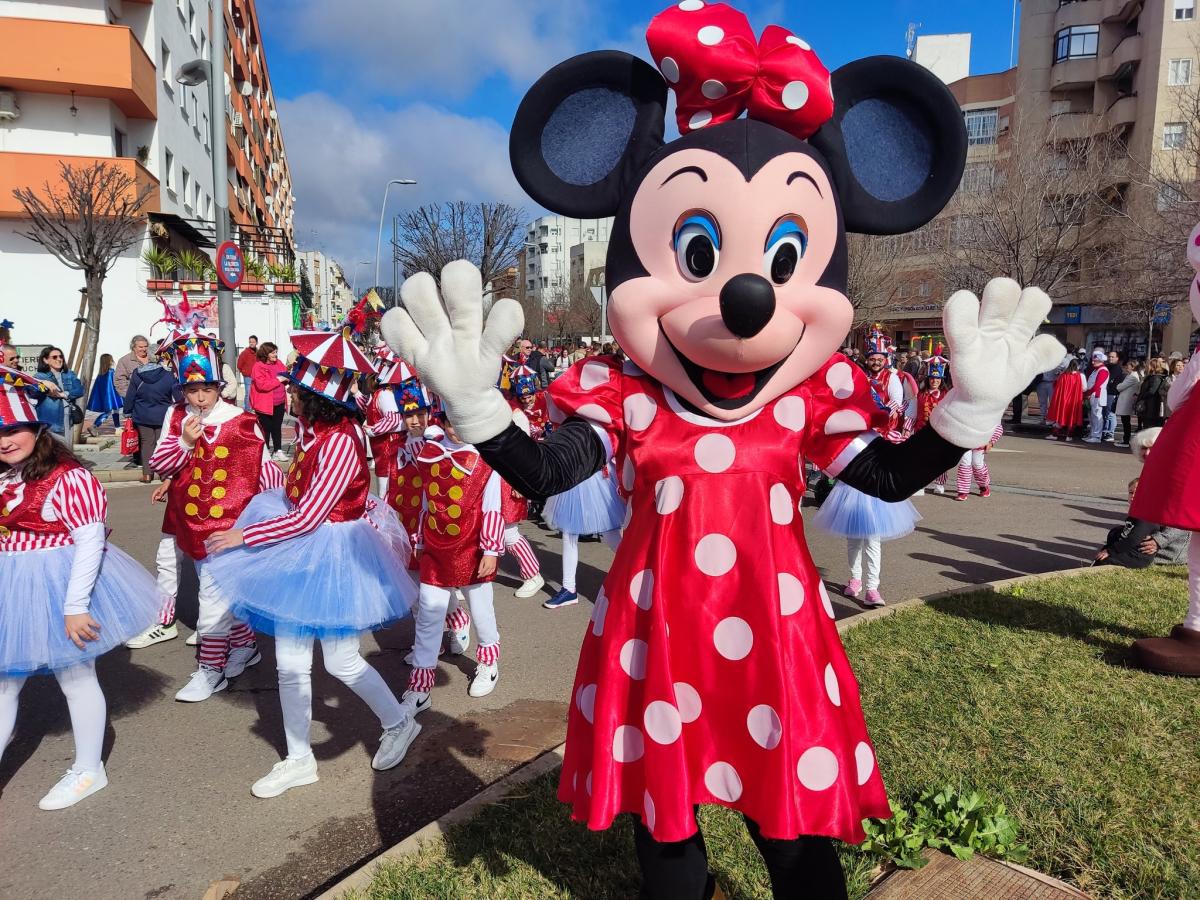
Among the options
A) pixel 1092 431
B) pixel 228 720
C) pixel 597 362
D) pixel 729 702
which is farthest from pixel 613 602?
pixel 1092 431

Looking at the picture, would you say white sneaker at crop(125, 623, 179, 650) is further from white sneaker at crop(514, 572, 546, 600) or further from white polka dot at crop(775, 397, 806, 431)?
white polka dot at crop(775, 397, 806, 431)

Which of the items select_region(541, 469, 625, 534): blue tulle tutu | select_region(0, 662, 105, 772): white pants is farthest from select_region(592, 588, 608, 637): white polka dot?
select_region(541, 469, 625, 534): blue tulle tutu

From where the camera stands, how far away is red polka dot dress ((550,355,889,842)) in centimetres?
183

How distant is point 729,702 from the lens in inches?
74.5

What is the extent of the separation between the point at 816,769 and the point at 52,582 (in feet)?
10.3

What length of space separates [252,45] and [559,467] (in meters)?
48.8

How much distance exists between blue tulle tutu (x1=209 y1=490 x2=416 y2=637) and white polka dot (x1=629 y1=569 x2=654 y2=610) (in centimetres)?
175

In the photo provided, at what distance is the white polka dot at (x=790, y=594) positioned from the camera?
1887 mm

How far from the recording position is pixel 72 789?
3391 mm

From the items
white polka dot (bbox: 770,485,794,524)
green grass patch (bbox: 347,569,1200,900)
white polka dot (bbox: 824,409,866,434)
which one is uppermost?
white polka dot (bbox: 824,409,866,434)

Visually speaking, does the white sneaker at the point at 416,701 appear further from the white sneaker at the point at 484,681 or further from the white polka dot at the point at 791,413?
the white polka dot at the point at 791,413

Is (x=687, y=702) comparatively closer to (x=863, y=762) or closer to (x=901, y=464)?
(x=863, y=762)

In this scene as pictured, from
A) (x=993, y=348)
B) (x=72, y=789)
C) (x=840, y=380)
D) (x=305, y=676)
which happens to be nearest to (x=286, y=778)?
(x=305, y=676)

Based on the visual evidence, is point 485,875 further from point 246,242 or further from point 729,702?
point 246,242
